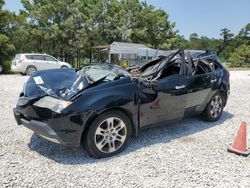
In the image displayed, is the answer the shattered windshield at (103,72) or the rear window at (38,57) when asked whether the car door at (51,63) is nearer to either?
the rear window at (38,57)

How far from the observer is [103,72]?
430 cm

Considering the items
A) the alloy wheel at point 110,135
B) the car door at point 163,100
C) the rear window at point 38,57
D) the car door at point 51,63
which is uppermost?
the rear window at point 38,57

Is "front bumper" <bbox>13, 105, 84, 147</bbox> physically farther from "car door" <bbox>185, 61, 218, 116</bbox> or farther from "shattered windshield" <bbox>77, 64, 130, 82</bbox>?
"car door" <bbox>185, 61, 218, 116</bbox>

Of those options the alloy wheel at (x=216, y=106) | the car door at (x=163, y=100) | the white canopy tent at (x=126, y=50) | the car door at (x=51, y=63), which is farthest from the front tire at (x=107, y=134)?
the white canopy tent at (x=126, y=50)

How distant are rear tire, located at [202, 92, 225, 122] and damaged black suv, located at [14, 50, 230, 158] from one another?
30cm

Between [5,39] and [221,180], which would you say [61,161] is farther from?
[5,39]

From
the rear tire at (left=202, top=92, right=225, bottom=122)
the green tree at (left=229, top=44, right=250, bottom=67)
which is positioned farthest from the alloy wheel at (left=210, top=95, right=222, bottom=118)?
the green tree at (left=229, top=44, right=250, bottom=67)

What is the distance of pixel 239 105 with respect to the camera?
7.30 meters

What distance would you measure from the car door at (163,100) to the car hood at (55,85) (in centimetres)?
101

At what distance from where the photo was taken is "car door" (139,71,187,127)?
4.04 meters

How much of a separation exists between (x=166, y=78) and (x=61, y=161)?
216 cm

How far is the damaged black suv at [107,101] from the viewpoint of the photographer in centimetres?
337

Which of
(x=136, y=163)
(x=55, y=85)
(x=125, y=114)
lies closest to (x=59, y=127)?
(x=55, y=85)

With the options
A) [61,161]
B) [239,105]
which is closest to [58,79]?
[61,161]
